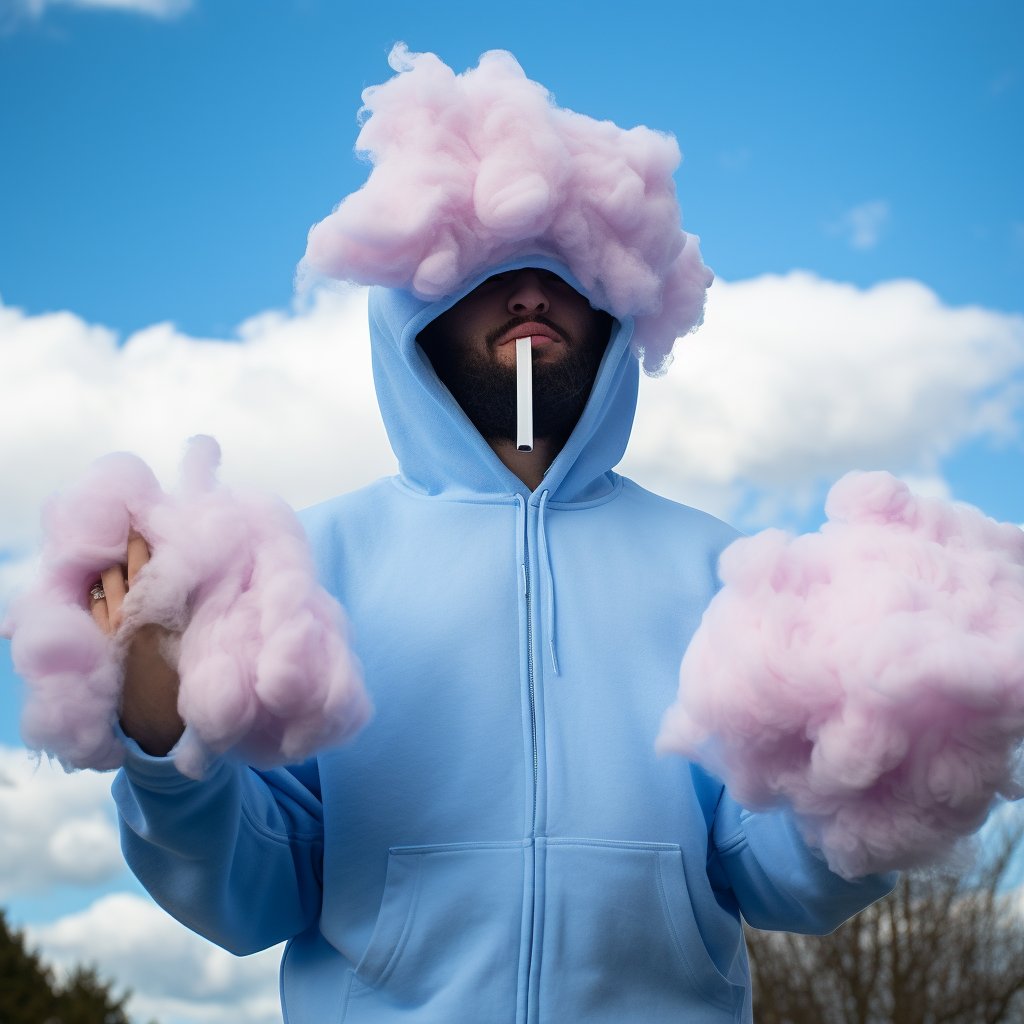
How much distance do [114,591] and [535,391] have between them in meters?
1.02

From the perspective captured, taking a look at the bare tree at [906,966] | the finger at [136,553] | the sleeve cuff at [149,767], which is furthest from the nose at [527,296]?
the bare tree at [906,966]

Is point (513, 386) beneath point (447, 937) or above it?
above

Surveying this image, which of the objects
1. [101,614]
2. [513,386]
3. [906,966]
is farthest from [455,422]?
[906,966]

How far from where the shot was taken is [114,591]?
1.59 metres

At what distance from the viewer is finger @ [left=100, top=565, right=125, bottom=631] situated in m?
1.57

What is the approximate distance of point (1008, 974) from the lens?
1379 centimetres

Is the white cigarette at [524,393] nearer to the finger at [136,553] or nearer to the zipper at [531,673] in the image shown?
the zipper at [531,673]

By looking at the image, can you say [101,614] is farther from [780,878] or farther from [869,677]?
[780,878]

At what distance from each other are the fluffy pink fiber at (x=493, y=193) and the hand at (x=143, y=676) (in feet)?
2.63

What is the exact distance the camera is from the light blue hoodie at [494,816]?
1.89m

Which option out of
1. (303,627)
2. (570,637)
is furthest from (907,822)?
(303,627)

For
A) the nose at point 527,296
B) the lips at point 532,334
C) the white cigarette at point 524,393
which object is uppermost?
the nose at point 527,296

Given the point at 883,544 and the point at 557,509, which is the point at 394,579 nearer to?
the point at 557,509

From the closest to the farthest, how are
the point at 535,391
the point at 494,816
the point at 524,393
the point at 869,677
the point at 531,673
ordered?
1. the point at 869,677
2. the point at 494,816
3. the point at 531,673
4. the point at 524,393
5. the point at 535,391
